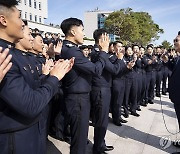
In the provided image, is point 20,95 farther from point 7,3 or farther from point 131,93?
point 131,93

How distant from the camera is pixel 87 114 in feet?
10.6

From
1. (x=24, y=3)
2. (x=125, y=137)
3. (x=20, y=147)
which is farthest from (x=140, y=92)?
(x=24, y=3)

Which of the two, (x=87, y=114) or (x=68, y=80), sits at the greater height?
(x=68, y=80)

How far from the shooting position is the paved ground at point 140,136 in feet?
13.7

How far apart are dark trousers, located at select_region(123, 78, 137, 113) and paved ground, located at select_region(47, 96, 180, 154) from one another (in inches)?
12.5

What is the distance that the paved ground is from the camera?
Result: 164 inches

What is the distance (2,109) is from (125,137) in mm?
3468

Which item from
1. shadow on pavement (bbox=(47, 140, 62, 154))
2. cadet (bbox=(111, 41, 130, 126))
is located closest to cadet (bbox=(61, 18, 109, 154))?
shadow on pavement (bbox=(47, 140, 62, 154))

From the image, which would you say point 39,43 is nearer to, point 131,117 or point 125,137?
point 125,137

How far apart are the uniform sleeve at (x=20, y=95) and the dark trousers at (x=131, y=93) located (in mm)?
4697

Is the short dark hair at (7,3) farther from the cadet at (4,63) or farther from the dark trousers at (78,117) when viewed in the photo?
the dark trousers at (78,117)

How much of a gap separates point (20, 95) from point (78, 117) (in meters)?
1.65

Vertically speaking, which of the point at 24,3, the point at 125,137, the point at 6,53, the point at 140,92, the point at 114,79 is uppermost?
the point at 24,3

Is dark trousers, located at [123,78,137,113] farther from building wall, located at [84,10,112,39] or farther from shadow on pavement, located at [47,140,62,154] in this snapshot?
building wall, located at [84,10,112,39]
